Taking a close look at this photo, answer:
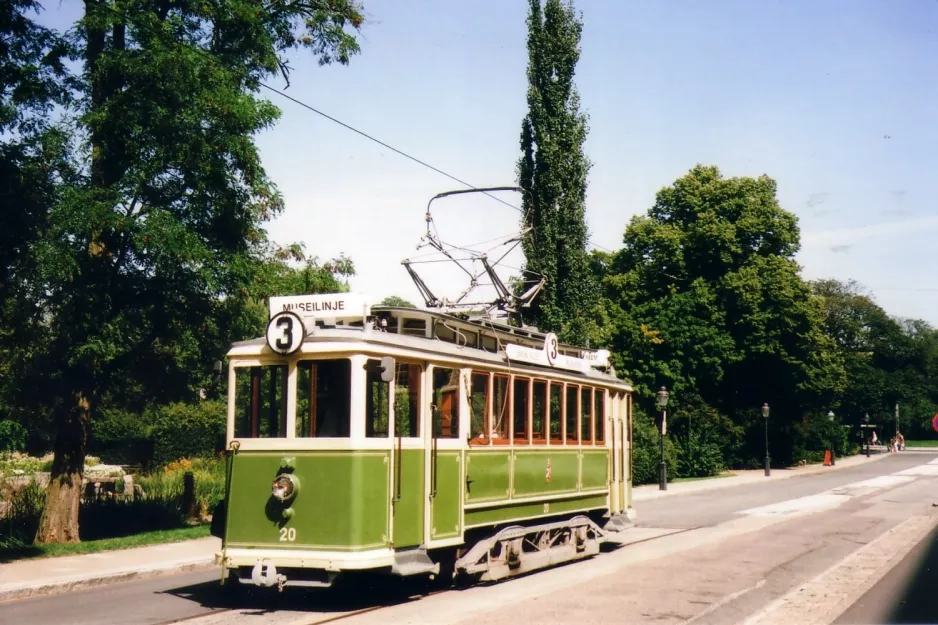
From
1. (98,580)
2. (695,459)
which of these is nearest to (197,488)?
(98,580)

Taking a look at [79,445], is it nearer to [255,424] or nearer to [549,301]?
[255,424]

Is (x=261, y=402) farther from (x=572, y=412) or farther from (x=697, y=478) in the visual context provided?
(x=697, y=478)

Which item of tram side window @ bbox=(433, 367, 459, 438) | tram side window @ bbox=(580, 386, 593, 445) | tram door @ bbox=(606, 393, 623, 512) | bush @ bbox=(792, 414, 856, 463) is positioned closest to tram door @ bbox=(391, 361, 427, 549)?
tram side window @ bbox=(433, 367, 459, 438)

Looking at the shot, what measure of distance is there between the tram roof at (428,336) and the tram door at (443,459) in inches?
14.6

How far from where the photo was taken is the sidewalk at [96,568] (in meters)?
12.1

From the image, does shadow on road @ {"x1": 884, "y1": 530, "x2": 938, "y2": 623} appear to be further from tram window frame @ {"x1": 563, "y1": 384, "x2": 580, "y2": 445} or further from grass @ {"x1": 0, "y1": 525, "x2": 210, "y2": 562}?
grass @ {"x1": 0, "y1": 525, "x2": 210, "y2": 562}

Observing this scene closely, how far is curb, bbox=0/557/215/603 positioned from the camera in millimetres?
11742

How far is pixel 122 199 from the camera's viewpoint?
612 inches

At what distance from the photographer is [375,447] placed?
33.3 feet

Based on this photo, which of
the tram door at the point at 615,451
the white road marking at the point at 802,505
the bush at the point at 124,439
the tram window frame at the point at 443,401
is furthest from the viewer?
the bush at the point at 124,439

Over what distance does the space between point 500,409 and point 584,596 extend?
8.27 ft

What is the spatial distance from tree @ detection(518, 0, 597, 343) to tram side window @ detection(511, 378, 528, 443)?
15.9 meters

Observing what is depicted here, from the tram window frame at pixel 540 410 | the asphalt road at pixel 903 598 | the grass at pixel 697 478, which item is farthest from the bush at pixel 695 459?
the tram window frame at pixel 540 410

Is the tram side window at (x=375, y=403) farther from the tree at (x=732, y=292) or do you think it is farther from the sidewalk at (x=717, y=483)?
the tree at (x=732, y=292)
